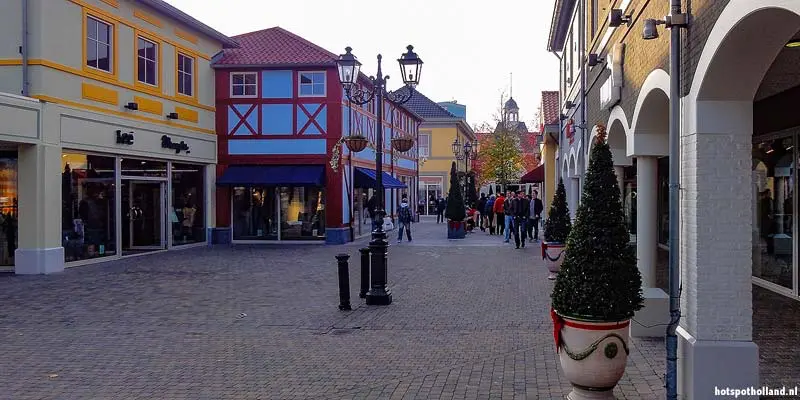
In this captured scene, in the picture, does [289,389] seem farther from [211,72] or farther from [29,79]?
[211,72]

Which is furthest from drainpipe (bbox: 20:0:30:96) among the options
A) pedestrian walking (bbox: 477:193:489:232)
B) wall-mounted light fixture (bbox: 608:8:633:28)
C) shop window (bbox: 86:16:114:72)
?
pedestrian walking (bbox: 477:193:489:232)

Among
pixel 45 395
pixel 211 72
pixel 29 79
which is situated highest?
pixel 211 72

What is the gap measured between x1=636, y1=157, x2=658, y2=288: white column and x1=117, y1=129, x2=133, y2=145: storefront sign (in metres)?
14.2

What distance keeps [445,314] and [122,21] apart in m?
13.1

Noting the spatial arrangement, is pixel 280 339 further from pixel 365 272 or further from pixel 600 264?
pixel 600 264

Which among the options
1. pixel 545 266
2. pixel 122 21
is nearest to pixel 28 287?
pixel 122 21

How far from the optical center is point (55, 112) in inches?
647

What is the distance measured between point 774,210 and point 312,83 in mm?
16011

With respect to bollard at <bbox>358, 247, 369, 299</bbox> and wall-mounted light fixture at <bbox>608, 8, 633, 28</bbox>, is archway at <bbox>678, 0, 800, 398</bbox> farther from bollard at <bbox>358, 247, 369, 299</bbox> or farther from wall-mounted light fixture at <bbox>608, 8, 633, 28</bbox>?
bollard at <bbox>358, 247, 369, 299</bbox>

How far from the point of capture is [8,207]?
16.6 m

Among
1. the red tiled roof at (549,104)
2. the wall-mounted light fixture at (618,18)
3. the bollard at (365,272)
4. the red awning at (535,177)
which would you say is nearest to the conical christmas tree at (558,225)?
the bollard at (365,272)

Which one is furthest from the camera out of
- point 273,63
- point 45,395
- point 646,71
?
point 273,63

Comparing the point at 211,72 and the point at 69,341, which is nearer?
the point at 69,341

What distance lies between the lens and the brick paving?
6727 millimetres
